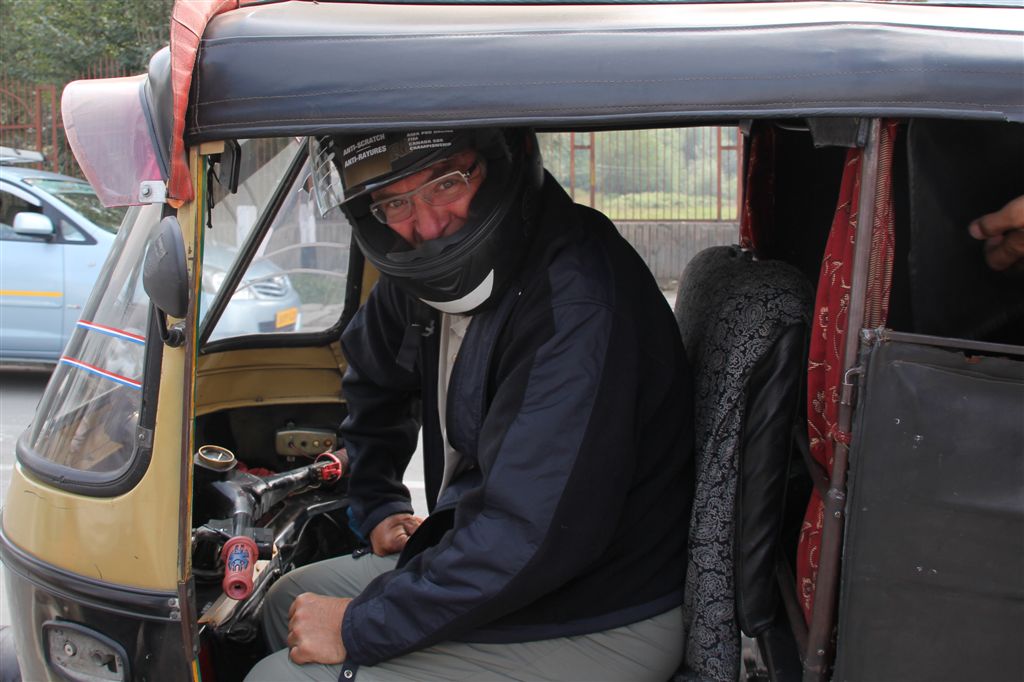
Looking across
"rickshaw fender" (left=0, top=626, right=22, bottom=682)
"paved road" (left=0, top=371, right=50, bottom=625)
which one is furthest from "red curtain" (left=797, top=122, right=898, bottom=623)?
"paved road" (left=0, top=371, right=50, bottom=625)

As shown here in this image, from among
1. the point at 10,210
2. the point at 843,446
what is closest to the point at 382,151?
the point at 843,446

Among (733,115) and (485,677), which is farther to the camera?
(485,677)

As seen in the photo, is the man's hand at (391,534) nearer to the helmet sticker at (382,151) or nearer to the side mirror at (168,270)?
the helmet sticker at (382,151)

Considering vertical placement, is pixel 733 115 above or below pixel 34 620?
above

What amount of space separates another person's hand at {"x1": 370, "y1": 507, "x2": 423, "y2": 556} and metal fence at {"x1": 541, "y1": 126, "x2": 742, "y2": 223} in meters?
9.08

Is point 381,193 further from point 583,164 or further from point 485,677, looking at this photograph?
point 583,164

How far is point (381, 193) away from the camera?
6.92 feet

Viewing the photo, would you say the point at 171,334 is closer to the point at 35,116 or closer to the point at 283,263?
the point at 283,263

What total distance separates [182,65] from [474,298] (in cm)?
71

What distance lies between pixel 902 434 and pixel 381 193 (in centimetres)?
118

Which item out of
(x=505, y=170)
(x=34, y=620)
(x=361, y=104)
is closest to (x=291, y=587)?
(x=34, y=620)

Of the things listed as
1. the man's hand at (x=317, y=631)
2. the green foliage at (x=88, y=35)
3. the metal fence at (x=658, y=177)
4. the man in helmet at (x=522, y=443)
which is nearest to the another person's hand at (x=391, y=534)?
the man in helmet at (x=522, y=443)

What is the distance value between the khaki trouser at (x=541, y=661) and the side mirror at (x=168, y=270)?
0.80m

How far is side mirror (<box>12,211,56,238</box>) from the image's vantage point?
7.52 m
